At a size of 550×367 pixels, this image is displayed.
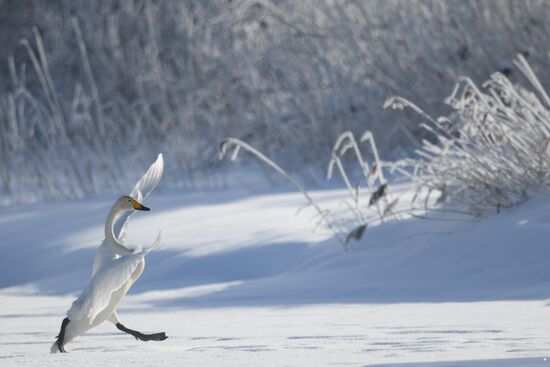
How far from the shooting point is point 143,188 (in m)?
3.28

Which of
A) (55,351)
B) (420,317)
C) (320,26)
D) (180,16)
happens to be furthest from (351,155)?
(55,351)

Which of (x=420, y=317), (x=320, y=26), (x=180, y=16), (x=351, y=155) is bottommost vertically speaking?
(x=420, y=317)

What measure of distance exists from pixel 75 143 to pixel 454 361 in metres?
8.74

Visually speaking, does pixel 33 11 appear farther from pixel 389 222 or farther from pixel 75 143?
pixel 389 222

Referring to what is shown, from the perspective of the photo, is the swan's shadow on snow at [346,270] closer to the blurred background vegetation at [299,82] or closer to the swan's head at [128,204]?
the swan's head at [128,204]

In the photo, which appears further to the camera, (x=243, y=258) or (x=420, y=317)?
(x=243, y=258)

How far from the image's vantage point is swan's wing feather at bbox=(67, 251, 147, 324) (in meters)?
2.76

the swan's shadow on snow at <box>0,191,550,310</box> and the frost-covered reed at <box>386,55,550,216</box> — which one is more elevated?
the frost-covered reed at <box>386,55,550,216</box>

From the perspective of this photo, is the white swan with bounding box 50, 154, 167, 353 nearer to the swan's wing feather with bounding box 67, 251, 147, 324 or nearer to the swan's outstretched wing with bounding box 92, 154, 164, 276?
the swan's wing feather with bounding box 67, 251, 147, 324

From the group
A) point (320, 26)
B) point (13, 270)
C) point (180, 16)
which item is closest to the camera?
point (13, 270)

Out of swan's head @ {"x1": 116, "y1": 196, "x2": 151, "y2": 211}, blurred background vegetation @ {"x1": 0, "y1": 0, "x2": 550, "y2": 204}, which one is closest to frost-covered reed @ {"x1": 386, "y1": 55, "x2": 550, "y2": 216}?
blurred background vegetation @ {"x1": 0, "y1": 0, "x2": 550, "y2": 204}

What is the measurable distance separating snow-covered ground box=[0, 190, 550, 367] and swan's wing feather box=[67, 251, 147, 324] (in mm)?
106

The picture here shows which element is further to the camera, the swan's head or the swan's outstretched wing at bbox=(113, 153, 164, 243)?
the swan's outstretched wing at bbox=(113, 153, 164, 243)

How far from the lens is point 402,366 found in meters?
2.38
